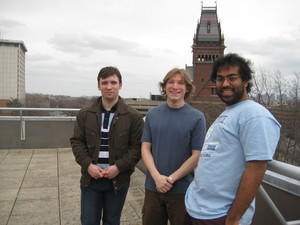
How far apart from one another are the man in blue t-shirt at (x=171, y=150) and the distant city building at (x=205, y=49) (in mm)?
61096

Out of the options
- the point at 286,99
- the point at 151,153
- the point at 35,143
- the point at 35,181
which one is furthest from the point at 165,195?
the point at 286,99

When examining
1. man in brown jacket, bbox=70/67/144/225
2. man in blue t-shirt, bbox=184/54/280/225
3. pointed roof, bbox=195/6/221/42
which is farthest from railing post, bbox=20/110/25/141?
pointed roof, bbox=195/6/221/42

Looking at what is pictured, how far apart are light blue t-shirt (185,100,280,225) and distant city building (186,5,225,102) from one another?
6173cm

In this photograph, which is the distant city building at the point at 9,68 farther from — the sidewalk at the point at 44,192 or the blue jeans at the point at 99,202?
the blue jeans at the point at 99,202

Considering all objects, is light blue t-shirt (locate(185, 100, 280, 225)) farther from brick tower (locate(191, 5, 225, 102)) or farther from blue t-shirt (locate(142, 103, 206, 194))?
brick tower (locate(191, 5, 225, 102))

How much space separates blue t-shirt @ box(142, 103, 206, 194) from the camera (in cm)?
225

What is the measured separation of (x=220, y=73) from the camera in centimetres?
172

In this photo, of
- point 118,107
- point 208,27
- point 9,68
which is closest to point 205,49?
point 208,27

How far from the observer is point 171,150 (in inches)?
89.3

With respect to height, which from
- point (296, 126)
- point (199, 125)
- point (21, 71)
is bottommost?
point (296, 126)

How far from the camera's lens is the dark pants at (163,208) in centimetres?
228

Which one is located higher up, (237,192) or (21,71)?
(21,71)

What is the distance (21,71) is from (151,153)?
5331 inches

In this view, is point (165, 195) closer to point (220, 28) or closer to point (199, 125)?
point (199, 125)
